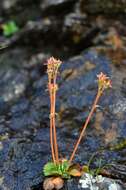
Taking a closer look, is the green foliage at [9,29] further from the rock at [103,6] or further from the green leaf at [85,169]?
the green leaf at [85,169]

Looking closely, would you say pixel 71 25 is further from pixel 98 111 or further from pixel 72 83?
pixel 98 111

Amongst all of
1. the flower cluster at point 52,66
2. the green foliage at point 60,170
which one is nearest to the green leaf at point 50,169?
the green foliage at point 60,170

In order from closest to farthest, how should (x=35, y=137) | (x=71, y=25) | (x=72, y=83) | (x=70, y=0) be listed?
(x=35, y=137) < (x=72, y=83) < (x=71, y=25) < (x=70, y=0)

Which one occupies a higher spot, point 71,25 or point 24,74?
point 71,25

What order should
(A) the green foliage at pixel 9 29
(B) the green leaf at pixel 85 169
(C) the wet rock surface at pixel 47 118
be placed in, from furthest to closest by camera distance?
(A) the green foliage at pixel 9 29
(C) the wet rock surface at pixel 47 118
(B) the green leaf at pixel 85 169

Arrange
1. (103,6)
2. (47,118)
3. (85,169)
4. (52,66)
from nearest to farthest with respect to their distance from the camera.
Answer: (52,66) → (85,169) → (47,118) → (103,6)

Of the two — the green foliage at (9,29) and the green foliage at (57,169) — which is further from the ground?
the green foliage at (9,29)

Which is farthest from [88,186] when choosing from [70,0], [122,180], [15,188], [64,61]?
[70,0]

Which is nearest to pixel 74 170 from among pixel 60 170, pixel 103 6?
pixel 60 170

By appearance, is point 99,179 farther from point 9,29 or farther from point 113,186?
point 9,29
